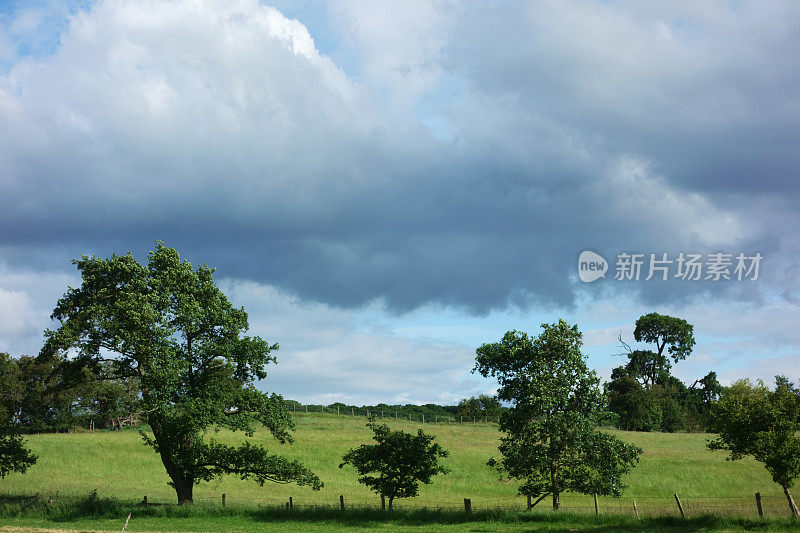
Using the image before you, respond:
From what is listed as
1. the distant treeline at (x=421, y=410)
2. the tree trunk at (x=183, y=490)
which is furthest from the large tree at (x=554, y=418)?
the distant treeline at (x=421, y=410)

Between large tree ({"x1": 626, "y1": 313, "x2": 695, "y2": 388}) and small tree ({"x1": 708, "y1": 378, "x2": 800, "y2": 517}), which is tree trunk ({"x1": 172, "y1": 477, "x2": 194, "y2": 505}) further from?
large tree ({"x1": 626, "y1": 313, "x2": 695, "y2": 388})

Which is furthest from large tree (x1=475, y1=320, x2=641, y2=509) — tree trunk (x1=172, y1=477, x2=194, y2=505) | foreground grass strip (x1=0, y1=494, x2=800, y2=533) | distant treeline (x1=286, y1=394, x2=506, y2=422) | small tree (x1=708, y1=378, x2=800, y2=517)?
distant treeline (x1=286, y1=394, x2=506, y2=422)

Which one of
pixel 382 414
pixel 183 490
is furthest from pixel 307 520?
pixel 382 414

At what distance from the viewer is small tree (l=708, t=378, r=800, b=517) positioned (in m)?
40.4

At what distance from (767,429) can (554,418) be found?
1473cm

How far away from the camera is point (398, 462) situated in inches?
1705

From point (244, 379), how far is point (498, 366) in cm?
1810

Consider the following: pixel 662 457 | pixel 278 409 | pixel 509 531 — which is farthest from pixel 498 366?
pixel 662 457

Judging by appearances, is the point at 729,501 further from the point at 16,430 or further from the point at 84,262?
the point at 16,430

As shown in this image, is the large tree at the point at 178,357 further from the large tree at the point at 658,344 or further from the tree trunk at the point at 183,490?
the large tree at the point at 658,344

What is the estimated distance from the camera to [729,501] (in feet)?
177

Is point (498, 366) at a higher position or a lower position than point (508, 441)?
higher

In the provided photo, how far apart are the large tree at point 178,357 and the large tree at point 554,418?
14785 millimetres

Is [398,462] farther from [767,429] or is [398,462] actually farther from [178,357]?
[767,429]
